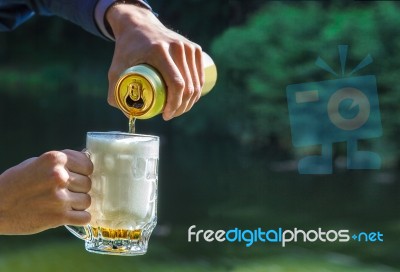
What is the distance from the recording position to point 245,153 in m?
3.58

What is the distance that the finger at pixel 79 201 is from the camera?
882 millimetres

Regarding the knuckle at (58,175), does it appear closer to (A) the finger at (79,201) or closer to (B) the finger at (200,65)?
(A) the finger at (79,201)

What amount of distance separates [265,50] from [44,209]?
2819 millimetres

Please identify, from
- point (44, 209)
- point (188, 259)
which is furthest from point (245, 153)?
point (44, 209)

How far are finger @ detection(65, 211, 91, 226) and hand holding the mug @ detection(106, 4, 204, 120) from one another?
0.16 m

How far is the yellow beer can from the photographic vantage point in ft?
2.92

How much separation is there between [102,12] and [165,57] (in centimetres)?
28

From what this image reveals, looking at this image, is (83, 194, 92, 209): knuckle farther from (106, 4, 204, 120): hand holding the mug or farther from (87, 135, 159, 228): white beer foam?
(106, 4, 204, 120): hand holding the mug

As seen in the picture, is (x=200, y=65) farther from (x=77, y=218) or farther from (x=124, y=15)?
(x=77, y=218)

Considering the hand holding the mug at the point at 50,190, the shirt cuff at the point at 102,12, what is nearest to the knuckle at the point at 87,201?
the hand holding the mug at the point at 50,190

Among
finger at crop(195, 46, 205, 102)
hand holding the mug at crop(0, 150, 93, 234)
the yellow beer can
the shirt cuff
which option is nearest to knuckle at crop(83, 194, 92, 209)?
hand holding the mug at crop(0, 150, 93, 234)

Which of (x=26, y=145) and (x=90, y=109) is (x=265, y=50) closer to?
(x=90, y=109)

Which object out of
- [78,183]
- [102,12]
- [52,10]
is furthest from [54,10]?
[78,183]

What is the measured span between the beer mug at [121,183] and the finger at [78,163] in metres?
0.02
